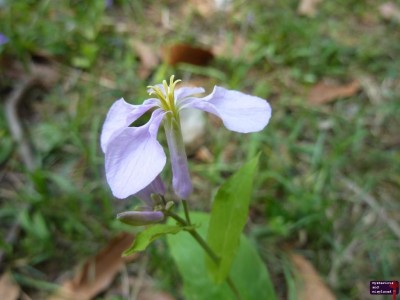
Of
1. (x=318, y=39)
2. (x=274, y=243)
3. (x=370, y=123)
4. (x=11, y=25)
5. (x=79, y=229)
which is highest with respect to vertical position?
(x=11, y=25)

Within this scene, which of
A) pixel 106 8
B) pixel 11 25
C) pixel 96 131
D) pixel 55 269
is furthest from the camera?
pixel 106 8

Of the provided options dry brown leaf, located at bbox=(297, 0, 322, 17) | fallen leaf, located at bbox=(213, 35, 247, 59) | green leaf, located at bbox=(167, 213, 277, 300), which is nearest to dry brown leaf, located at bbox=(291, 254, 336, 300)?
green leaf, located at bbox=(167, 213, 277, 300)

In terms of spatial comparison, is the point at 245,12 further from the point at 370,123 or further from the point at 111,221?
the point at 111,221

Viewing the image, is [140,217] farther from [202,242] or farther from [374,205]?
[374,205]

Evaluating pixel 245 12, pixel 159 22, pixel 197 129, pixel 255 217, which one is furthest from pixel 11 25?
pixel 255 217

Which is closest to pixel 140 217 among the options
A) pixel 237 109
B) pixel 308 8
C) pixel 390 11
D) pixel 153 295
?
pixel 237 109

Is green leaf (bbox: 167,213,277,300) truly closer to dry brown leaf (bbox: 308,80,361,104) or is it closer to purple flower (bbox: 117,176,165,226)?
purple flower (bbox: 117,176,165,226)
